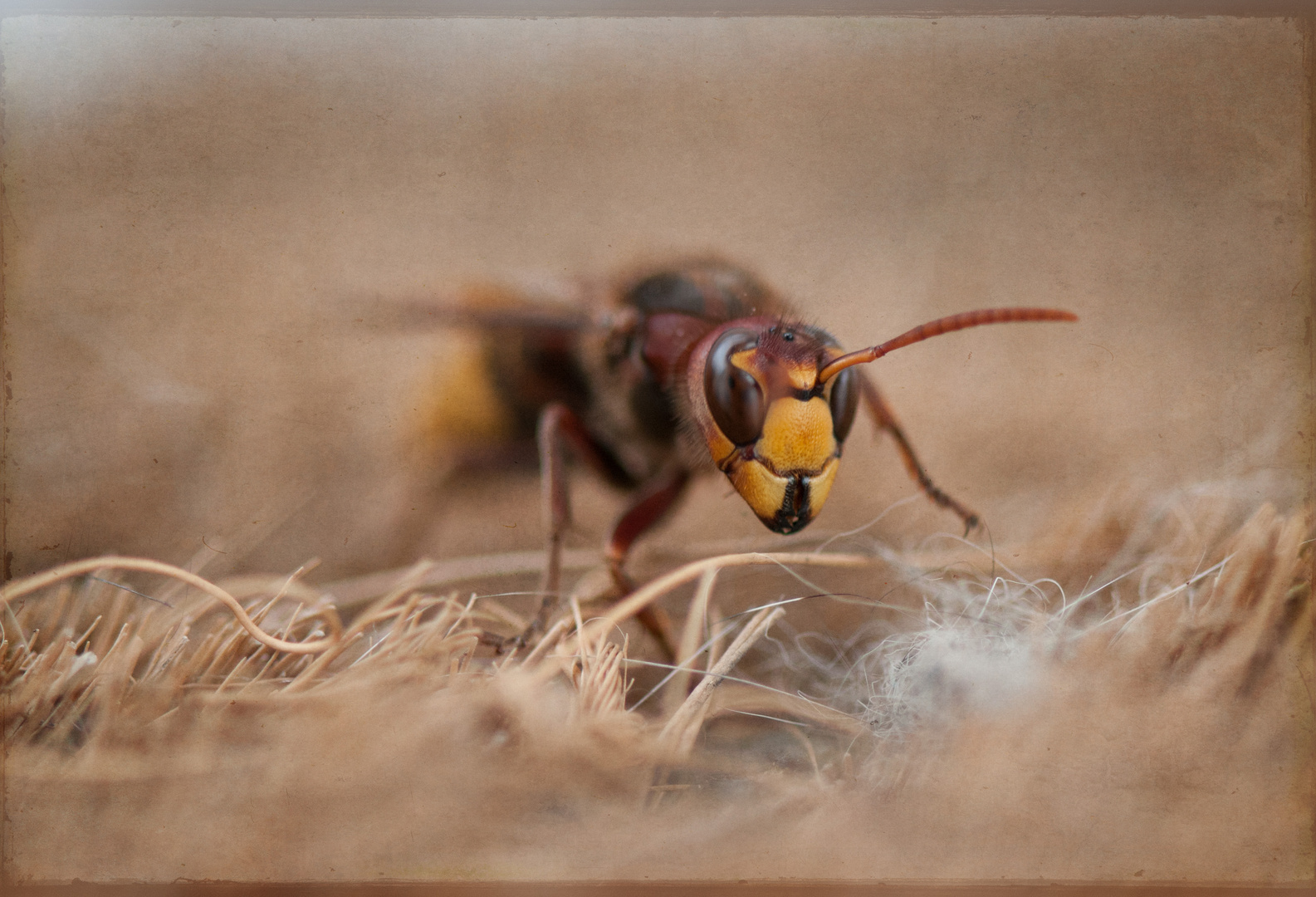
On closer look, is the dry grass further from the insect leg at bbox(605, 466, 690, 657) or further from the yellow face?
the yellow face

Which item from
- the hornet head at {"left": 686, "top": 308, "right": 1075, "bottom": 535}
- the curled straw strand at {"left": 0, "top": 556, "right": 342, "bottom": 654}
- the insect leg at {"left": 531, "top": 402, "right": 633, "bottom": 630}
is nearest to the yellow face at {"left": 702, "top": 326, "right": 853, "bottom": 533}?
the hornet head at {"left": 686, "top": 308, "right": 1075, "bottom": 535}

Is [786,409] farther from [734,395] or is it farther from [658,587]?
[658,587]

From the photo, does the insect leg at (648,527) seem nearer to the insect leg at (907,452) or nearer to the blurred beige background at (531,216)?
the blurred beige background at (531,216)

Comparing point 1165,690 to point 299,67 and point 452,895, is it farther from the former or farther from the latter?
point 299,67

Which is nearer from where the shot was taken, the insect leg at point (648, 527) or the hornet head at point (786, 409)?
the hornet head at point (786, 409)

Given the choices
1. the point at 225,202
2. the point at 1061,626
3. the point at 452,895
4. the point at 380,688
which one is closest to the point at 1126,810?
the point at 1061,626
